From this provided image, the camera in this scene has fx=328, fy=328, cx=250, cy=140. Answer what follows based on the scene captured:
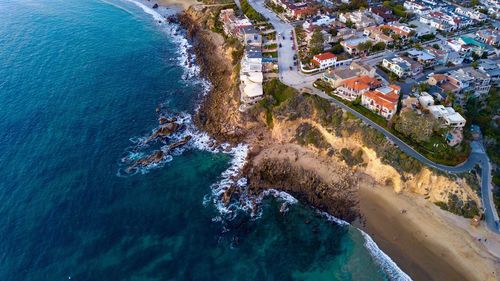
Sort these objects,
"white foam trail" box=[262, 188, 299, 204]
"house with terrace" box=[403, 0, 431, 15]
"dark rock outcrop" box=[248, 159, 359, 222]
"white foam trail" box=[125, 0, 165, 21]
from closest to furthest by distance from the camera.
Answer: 1. "dark rock outcrop" box=[248, 159, 359, 222]
2. "white foam trail" box=[262, 188, 299, 204]
3. "house with terrace" box=[403, 0, 431, 15]
4. "white foam trail" box=[125, 0, 165, 21]

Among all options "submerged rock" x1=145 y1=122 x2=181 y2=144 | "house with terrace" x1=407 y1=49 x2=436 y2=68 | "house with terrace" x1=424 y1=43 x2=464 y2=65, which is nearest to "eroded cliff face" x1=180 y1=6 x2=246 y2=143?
"submerged rock" x1=145 y1=122 x2=181 y2=144

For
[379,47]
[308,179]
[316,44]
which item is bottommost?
[308,179]

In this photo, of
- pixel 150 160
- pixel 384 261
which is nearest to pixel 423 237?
pixel 384 261

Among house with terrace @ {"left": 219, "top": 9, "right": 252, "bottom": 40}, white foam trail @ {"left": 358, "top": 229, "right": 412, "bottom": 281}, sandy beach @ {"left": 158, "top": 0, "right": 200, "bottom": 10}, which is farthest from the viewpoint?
Result: sandy beach @ {"left": 158, "top": 0, "right": 200, "bottom": 10}

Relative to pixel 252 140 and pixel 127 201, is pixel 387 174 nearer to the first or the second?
pixel 252 140

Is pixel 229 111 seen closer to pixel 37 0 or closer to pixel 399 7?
pixel 399 7

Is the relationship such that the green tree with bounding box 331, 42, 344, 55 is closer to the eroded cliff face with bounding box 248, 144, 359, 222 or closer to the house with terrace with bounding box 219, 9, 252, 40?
the house with terrace with bounding box 219, 9, 252, 40
